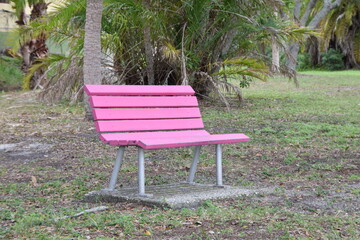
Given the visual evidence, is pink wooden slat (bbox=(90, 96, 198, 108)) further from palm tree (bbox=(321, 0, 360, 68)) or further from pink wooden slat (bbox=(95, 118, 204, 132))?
palm tree (bbox=(321, 0, 360, 68))

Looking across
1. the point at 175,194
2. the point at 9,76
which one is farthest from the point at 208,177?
the point at 9,76

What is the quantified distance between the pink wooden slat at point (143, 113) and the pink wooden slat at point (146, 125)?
0.04m

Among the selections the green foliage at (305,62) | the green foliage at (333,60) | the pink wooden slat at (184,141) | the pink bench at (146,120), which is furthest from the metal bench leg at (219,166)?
the green foliage at (305,62)

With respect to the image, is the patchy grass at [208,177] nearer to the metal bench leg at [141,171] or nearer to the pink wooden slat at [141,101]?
the metal bench leg at [141,171]

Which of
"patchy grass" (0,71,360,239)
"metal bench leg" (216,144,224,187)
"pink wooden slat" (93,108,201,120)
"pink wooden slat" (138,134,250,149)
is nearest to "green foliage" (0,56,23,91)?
"patchy grass" (0,71,360,239)

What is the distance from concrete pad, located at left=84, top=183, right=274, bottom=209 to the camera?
4.89 meters

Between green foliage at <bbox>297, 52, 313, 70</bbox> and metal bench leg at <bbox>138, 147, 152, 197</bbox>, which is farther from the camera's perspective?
green foliage at <bbox>297, 52, 313, 70</bbox>

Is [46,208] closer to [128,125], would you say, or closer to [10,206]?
[10,206]

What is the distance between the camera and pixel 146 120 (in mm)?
5641

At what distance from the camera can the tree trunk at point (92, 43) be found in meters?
10.0

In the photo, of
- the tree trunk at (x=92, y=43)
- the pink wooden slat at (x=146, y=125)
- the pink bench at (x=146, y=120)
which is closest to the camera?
the pink bench at (x=146, y=120)

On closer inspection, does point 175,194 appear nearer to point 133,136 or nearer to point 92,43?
point 133,136

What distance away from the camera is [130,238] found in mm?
4055

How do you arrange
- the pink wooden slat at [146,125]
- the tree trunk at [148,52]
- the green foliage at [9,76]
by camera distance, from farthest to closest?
the green foliage at [9,76]
the tree trunk at [148,52]
the pink wooden slat at [146,125]
